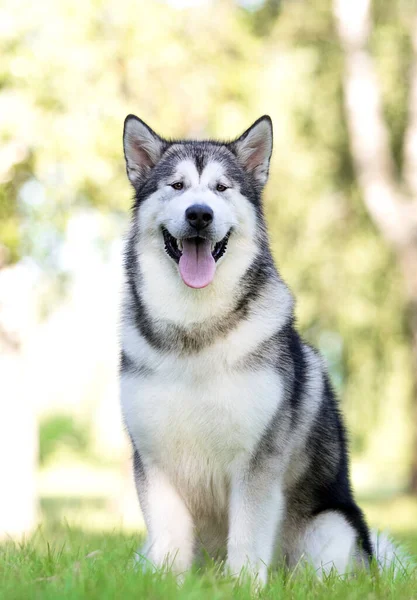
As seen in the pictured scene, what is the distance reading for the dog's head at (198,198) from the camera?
156 inches

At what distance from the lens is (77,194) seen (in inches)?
376

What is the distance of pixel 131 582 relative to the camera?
3264 mm

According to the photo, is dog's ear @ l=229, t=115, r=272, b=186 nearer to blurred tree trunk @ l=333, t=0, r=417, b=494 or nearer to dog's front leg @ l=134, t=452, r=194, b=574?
dog's front leg @ l=134, t=452, r=194, b=574

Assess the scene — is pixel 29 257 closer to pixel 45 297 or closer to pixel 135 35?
pixel 45 297

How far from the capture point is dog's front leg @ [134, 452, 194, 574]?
3.99 m

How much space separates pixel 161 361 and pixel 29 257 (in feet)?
19.2

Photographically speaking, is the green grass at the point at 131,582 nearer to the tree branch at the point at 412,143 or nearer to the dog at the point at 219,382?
the dog at the point at 219,382

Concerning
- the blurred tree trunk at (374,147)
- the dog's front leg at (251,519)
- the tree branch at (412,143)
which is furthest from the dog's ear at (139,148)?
the tree branch at (412,143)

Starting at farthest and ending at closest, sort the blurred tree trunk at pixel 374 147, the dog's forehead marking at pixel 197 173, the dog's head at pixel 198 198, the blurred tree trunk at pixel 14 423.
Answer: the blurred tree trunk at pixel 374 147 < the blurred tree trunk at pixel 14 423 < the dog's forehead marking at pixel 197 173 < the dog's head at pixel 198 198

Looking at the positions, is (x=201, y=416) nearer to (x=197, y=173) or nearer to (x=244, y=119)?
(x=197, y=173)

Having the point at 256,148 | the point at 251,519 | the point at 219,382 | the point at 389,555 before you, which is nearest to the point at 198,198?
the point at 256,148

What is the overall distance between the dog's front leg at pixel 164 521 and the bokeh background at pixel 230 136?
64.8 inches

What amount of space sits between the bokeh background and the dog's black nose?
8.14 ft

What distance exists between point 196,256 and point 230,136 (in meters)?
6.38
